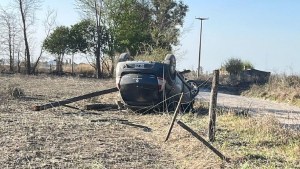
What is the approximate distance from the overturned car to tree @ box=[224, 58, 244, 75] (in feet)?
100

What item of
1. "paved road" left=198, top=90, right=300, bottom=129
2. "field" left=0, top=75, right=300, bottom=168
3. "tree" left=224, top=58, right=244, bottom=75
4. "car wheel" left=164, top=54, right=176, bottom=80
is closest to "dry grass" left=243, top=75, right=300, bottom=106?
"paved road" left=198, top=90, right=300, bottom=129

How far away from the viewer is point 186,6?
51.1m

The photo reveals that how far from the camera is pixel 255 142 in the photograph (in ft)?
28.1

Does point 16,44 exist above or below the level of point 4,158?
above

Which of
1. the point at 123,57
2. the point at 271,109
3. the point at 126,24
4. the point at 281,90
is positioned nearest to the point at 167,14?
the point at 126,24

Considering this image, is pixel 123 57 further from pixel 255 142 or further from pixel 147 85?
pixel 255 142

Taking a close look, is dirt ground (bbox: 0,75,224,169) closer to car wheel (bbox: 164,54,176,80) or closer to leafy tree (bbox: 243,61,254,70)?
Answer: car wheel (bbox: 164,54,176,80)

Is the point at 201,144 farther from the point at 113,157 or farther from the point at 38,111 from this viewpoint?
the point at 38,111

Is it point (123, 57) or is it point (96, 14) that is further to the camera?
point (96, 14)

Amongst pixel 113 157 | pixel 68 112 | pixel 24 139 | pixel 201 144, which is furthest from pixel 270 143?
pixel 68 112

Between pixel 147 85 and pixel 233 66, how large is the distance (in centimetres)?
3158

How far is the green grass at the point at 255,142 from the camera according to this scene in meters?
7.05

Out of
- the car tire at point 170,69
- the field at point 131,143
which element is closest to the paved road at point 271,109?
the field at point 131,143

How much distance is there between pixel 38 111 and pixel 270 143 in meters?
5.77
